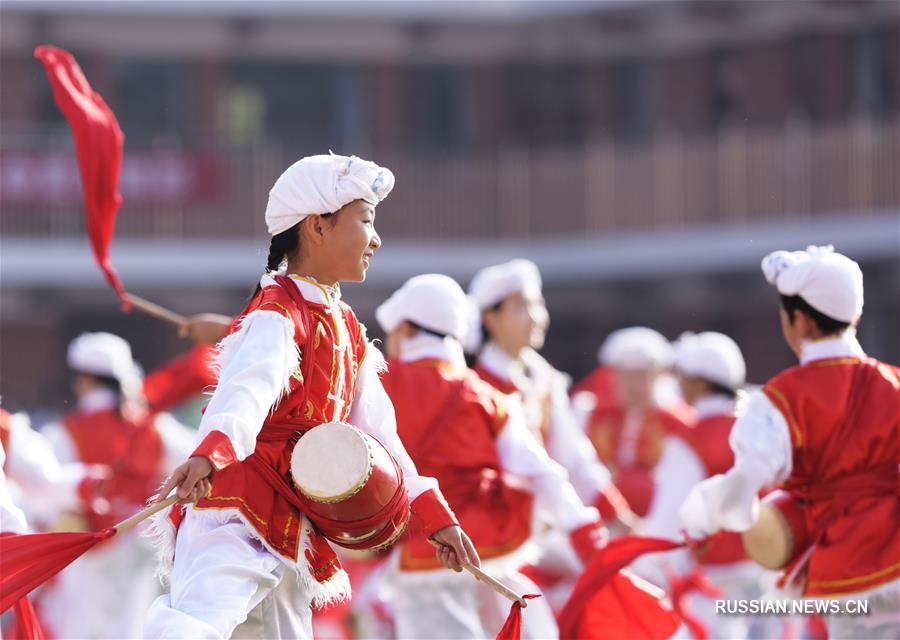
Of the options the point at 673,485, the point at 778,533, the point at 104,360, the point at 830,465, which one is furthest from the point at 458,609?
the point at 104,360

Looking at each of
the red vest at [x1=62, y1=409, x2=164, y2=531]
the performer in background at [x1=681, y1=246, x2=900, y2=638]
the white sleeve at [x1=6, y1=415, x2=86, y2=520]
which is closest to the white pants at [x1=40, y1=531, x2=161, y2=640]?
the red vest at [x1=62, y1=409, x2=164, y2=531]

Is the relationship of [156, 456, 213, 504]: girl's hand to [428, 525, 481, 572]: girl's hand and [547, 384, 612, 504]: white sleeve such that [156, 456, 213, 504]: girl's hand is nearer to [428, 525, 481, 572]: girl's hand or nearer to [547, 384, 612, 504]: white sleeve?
[428, 525, 481, 572]: girl's hand

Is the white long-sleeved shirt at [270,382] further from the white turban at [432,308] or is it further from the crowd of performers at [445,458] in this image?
the white turban at [432,308]

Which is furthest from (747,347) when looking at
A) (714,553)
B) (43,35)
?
(714,553)

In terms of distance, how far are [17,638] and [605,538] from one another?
249 cm

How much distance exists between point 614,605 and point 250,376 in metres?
2.41

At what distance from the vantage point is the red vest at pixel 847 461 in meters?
6.19

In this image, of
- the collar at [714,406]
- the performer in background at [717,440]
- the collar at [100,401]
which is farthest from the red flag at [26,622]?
the collar at [100,401]

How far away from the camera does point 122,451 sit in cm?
1082

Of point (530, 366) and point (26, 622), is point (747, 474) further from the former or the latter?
point (530, 366)

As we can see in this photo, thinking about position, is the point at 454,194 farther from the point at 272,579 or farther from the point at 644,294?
the point at 272,579

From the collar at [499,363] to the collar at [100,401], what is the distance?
129 inches

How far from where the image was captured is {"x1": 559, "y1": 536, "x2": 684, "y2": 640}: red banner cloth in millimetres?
6781

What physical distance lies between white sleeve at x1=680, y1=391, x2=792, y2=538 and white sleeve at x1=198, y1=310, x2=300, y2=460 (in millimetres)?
1736
